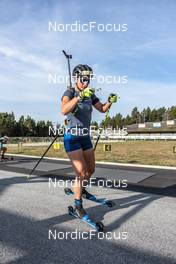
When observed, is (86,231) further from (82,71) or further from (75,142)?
(82,71)

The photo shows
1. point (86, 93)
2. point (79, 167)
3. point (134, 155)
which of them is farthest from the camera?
point (134, 155)

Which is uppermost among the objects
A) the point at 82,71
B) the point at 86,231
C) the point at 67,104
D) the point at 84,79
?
the point at 82,71

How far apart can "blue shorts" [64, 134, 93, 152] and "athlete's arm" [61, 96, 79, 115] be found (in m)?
0.44

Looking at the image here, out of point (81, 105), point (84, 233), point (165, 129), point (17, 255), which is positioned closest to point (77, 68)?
point (81, 105)

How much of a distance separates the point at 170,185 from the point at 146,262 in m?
5.56

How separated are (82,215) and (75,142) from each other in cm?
111

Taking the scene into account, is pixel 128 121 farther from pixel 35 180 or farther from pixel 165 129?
pixel 35 180

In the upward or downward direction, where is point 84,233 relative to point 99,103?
downward

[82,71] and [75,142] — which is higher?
[82,71]

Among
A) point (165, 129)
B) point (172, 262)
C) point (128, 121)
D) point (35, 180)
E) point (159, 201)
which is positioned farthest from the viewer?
point (128, 121)

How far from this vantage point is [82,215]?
494 cm

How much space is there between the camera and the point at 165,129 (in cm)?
10338

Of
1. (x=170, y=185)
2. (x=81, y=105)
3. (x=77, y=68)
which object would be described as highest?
(x=77, y=68)

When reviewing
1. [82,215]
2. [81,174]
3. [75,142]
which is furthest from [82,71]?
[82,215]
